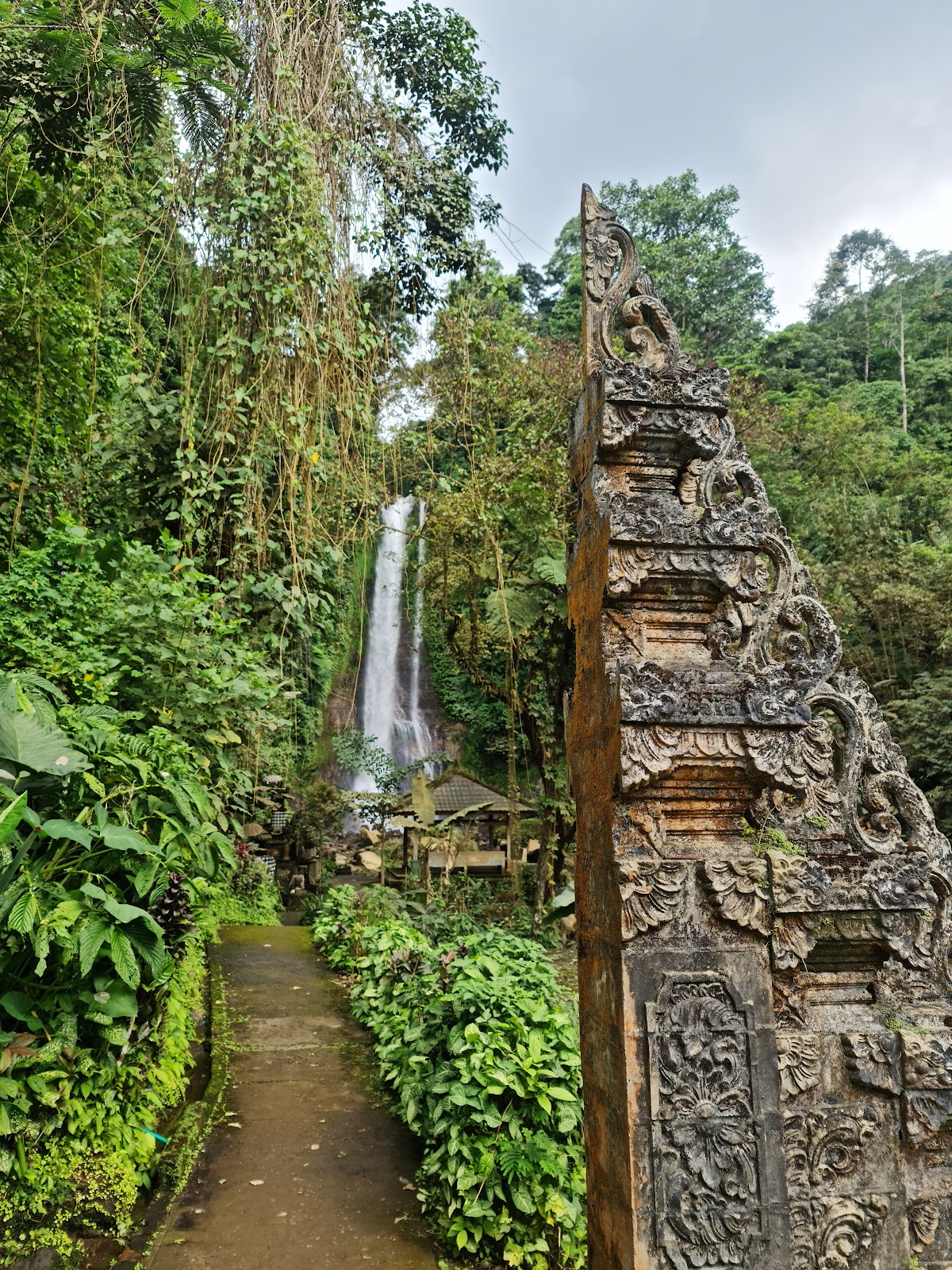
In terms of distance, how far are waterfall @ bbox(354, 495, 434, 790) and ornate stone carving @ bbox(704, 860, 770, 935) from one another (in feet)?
52.8

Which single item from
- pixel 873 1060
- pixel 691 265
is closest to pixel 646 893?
pixel 873 1060

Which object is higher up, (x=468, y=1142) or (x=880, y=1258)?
(x=880, y=1258)

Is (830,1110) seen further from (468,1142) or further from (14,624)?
(14,624)

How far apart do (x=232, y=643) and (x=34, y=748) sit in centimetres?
187

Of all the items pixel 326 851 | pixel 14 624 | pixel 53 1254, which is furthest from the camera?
pixel 326 851

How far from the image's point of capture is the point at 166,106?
4754mm

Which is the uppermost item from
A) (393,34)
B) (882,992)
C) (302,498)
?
(393,34)

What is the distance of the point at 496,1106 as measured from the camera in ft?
11.1

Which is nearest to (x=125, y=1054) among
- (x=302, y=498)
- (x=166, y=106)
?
(x=302, y=498)

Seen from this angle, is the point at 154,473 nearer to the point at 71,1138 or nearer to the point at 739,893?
the point at 71,1138

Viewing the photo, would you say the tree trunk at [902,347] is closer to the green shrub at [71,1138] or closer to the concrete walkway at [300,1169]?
the concrete walkway at [300,1169]

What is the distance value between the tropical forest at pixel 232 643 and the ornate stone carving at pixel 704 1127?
1.23 m

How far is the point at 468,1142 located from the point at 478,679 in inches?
297

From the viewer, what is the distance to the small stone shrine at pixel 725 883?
77.4 inches
